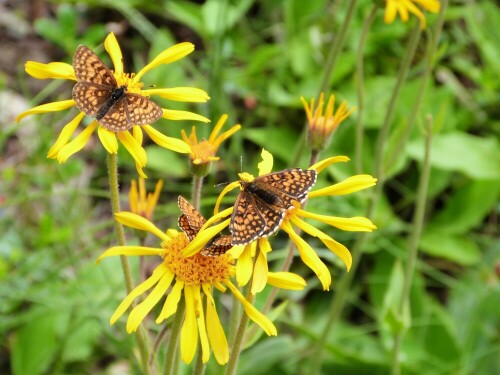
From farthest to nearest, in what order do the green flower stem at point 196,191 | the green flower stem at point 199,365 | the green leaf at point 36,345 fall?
the green leaf at point 36,345
the green flower stem at point 196,191
the green flower stem at point 199,365

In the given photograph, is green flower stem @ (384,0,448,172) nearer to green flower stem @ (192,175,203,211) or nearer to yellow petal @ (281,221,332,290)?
green flower stem @ (192,175,203,211)

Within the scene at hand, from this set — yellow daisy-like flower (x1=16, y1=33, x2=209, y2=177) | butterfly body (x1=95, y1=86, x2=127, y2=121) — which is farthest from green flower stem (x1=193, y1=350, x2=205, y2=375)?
butterfly body (x1=95, y1=86, x2=127, y2=121)

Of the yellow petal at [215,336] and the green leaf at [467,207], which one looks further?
the green leaf at [467,207]

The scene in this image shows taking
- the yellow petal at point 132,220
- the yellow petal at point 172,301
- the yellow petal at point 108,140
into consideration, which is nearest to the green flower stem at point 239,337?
the yellow petal at point 172,301

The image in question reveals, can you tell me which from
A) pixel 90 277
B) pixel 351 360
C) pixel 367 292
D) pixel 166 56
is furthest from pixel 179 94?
pixel 367 292

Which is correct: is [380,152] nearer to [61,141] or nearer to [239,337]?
[239,337]

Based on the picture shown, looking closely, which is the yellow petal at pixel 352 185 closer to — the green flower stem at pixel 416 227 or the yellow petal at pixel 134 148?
the yellow petal at pixel 134 148
